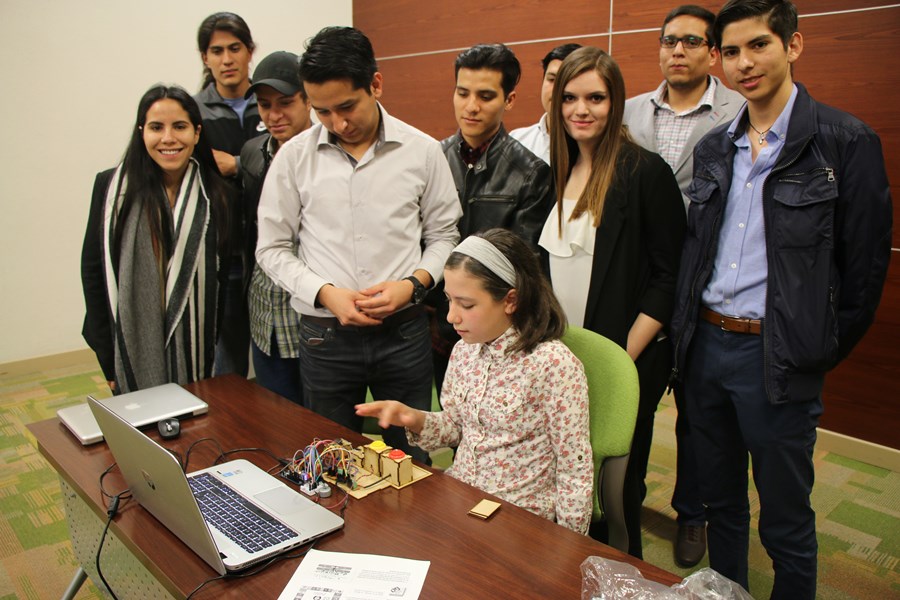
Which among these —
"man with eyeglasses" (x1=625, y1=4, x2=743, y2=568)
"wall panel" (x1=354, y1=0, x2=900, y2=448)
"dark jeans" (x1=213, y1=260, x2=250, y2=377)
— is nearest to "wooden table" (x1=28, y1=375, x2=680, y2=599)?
"dark jeans" (x1=213, y1=260, x2=250, y2=377)

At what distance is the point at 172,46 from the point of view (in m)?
4.52

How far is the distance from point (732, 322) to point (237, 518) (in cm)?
134

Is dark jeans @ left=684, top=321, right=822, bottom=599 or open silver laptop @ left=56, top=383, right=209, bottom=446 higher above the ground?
open silver laptop @ left=56, top=383, right=209, bottom=446

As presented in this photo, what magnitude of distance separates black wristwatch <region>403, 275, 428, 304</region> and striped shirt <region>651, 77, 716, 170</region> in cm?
114

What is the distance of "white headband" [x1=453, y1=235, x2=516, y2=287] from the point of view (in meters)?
1.52

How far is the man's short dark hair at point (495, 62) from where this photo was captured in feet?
7.54

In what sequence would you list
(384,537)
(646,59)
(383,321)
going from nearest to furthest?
(384,537)
(383,321)
(646,59)

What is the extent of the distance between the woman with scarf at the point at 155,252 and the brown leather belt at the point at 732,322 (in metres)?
1.56

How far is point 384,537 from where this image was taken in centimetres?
121

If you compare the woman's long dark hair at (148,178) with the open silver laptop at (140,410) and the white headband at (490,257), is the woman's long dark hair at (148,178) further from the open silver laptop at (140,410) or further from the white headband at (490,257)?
the white headband at (490,257)

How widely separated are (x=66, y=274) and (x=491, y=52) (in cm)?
347

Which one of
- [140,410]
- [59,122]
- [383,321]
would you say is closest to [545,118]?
[383,321]

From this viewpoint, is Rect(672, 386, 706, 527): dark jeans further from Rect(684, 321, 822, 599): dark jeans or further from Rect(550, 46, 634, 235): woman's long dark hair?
Rect(550, 46, 634, 235): woman's long dark hair

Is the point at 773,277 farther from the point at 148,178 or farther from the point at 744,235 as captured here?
the point at 148,178
